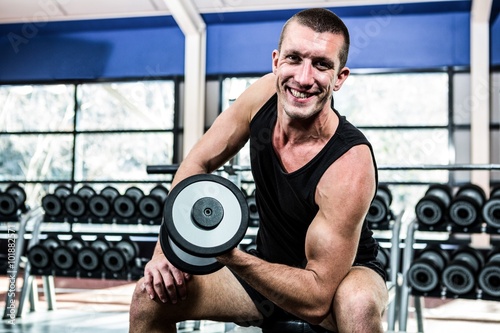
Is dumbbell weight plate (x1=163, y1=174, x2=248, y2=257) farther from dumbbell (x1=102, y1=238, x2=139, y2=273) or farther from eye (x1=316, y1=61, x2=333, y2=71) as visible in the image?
dumbbell (x1=102, y1=238, x2=139, y2=273)

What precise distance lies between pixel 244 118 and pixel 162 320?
556 millimetres

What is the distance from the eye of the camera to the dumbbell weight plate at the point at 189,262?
4.14ft

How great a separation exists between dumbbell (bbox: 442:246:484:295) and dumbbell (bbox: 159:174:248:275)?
255 cm

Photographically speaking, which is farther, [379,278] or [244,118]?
[244,118]

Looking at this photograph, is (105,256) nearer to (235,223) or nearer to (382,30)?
(235,223)

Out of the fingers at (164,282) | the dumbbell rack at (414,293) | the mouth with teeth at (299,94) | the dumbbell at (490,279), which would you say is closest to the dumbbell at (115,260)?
the dumbbell rack at (414,293)

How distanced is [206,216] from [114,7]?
6.14 metres

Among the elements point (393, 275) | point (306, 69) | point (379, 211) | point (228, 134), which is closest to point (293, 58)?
point (306, 69)

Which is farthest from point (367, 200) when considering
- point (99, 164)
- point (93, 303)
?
point (99, 164)

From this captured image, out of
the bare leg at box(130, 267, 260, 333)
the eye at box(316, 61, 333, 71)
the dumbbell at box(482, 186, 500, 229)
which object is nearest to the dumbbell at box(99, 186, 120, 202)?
the dumbbell at box(482, 186, 500, 229)

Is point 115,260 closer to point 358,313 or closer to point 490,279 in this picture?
point 490,279

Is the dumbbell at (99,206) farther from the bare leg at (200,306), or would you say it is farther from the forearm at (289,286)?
the forearm at (289,286)

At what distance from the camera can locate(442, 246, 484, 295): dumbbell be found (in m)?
3.47

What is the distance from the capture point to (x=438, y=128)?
6375 mm
